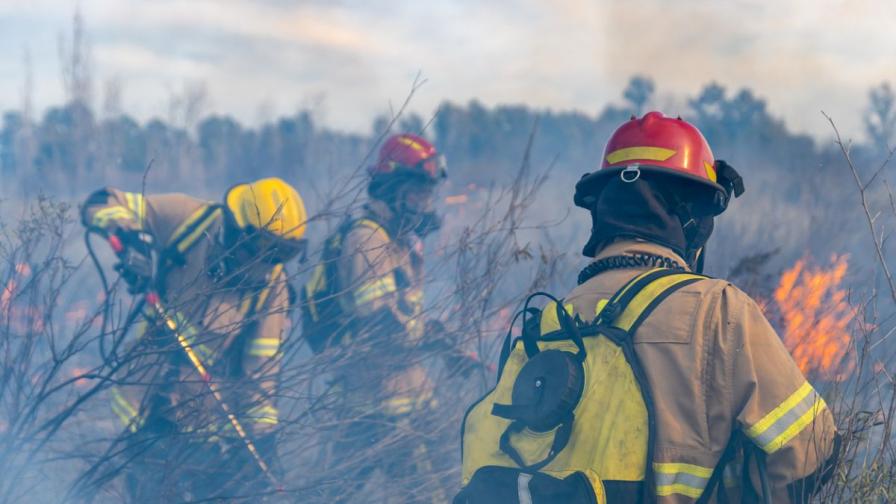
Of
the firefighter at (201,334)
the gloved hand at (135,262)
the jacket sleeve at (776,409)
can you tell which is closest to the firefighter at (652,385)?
the jacket sleeve at (776,409)

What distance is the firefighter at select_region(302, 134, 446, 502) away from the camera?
4.64 meters

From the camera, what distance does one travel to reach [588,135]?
1371 inches

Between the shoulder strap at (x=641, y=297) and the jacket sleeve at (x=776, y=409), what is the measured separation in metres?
0.16

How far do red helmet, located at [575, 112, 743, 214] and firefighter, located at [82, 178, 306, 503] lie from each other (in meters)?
1.71

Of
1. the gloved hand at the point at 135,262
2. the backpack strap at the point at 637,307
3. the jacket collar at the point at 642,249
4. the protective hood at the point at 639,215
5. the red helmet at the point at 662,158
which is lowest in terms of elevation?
the gloved hand at the point at 135,262

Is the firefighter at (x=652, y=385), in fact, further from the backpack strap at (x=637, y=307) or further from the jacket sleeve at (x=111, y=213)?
the jacket sleeve at (x=111, y=213)

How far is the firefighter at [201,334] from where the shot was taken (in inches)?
163

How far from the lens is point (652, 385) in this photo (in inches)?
92.9

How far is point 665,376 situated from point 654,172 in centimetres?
61

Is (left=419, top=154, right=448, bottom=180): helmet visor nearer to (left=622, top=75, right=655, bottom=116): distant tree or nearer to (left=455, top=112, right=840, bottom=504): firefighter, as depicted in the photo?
(left=455, top=112, right=840, bottom=504): firefighter

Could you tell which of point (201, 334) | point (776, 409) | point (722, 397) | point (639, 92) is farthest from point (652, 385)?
point (639, 92)

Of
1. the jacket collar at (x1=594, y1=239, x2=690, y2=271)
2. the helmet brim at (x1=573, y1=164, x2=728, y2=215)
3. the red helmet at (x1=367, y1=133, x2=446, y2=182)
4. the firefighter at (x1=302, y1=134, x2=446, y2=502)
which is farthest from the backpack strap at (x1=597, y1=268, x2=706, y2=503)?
the red helmet at (x1=367, y1=133, x2=446, y2=182)

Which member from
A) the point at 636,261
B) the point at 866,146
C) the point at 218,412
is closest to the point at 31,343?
Result: the point at 218,412

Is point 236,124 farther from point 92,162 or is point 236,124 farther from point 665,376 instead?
point 665,376
